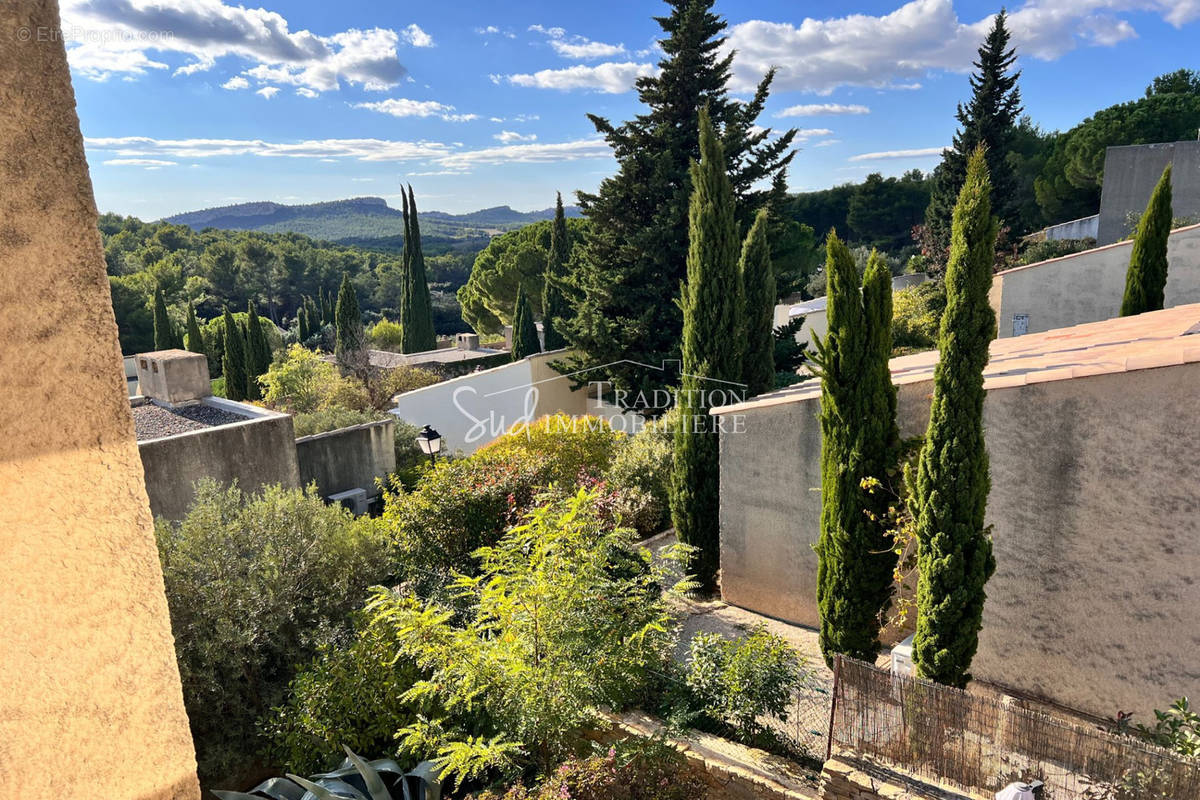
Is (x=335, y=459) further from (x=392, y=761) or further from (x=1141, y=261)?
(x=1141, y=261)

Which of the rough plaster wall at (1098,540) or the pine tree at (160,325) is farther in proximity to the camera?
the pine tree at (160,325)

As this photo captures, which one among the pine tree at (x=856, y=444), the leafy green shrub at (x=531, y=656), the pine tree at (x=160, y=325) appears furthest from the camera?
the pine tree at (x=160, y=325)

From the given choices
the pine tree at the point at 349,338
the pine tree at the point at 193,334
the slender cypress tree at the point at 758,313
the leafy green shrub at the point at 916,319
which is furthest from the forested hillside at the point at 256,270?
the slender cypress tree at the point at 758,313

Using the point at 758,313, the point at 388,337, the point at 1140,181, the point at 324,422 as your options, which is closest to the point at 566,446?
the point at 758,313

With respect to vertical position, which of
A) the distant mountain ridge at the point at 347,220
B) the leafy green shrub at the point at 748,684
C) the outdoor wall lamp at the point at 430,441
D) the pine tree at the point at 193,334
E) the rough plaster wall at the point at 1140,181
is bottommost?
the leafy green shrub at the point at 748,684

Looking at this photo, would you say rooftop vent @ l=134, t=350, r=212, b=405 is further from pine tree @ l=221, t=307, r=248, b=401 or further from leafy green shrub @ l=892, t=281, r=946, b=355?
leafy green shrub @ l=892, t=281, r=946, b=355

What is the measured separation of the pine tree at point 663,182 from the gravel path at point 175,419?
9.87 m

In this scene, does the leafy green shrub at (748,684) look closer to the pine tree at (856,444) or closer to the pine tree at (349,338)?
the pine tree at (856,444)

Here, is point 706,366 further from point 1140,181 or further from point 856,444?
point 1140,181

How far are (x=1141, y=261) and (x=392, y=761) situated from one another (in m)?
15.4

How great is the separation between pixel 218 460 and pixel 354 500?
13.3 ft

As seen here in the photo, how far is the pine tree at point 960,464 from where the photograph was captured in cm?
654

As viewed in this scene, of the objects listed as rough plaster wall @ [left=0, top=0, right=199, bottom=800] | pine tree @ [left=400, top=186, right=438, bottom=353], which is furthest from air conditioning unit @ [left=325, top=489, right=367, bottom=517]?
pine tree @ [left=400, top=186, right=438, bottom=353]

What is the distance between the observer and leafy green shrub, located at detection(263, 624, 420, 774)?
20.5 feet
